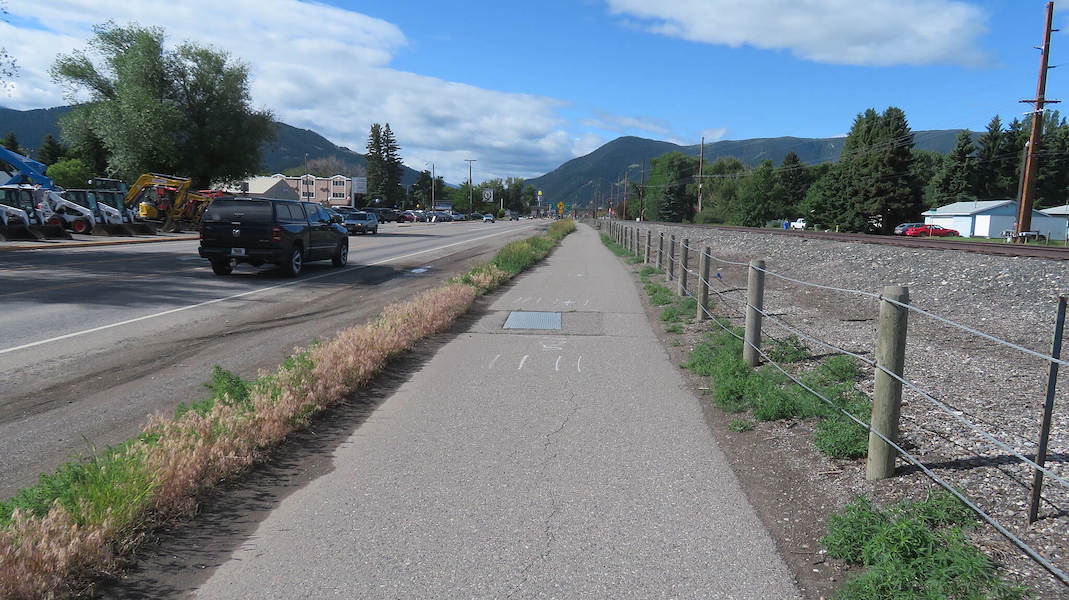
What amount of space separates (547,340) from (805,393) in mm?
4029

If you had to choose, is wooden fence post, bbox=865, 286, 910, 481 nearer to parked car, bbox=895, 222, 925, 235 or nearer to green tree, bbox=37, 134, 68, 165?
parked car, bbox=895, 222, 925, 235

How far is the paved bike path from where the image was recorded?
327cm

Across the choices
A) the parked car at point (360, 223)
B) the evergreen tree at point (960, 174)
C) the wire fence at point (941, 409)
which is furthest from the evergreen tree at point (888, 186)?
the wire fence at point (941, 409)

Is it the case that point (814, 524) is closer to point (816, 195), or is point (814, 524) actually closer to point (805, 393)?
point (805, 393)

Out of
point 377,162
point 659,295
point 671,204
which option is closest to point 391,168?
point 377,162

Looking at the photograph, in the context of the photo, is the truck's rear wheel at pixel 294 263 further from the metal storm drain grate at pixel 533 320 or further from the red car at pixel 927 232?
the red car at pixel 927 232

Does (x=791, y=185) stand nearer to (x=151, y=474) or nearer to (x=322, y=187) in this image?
(x=322, y=187)

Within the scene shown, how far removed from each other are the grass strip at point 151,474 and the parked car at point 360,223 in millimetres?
39720

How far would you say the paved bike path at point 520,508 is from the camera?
3.27 meters

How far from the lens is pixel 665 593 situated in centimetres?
318

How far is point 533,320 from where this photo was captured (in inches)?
445

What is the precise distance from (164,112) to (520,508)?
158ft

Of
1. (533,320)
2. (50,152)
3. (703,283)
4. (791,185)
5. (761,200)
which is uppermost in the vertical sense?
(50,152)

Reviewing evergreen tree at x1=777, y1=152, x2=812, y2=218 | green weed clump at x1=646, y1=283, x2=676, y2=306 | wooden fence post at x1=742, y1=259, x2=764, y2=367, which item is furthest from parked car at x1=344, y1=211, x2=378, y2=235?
evergreen tree at x1=777, y1=152, x2=812, y2=218
